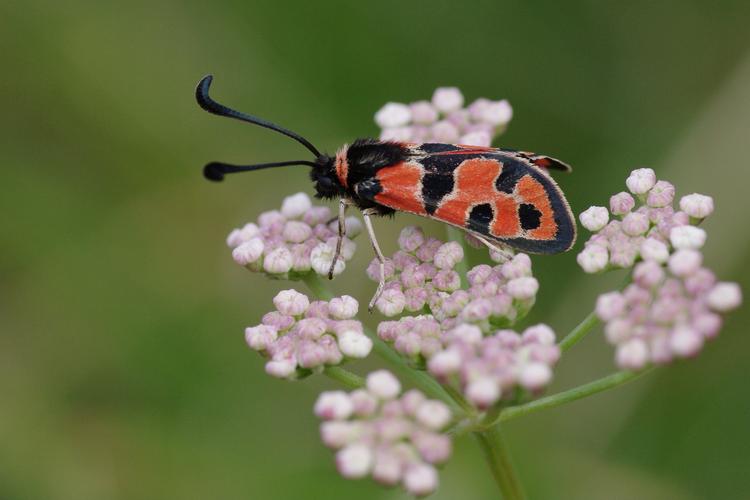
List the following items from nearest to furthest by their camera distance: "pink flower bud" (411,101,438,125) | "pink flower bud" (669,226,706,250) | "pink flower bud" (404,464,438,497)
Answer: "pink flower bud" (404,464,438,497) → "pink flower bud" (669,226,706,250) → "pink flower bud" (411,101,438,125)

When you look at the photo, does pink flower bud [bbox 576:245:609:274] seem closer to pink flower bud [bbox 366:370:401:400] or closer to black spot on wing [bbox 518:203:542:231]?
black spot on wing [bbox 518:203:542:231]

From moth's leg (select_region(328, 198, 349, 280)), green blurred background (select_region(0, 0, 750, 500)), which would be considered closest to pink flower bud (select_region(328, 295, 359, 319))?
moth's leg (select_region(328, 198, 349, 280))

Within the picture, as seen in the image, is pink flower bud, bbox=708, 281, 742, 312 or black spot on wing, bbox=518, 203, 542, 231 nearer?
pink flower bud, bbox=708, 281, 742, 312

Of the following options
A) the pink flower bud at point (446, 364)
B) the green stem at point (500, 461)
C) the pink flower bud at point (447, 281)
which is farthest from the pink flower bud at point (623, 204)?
the pink flower bud at point (446, 364)

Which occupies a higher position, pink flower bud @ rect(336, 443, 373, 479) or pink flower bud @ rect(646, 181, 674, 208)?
pink flower bud @ rect(646, 181, 674, 208)

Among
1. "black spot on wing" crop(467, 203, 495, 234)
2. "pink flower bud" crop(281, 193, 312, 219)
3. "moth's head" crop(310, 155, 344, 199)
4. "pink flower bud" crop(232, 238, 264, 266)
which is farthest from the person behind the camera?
"pink flower bud" crop(281, 193, 312, 219)
